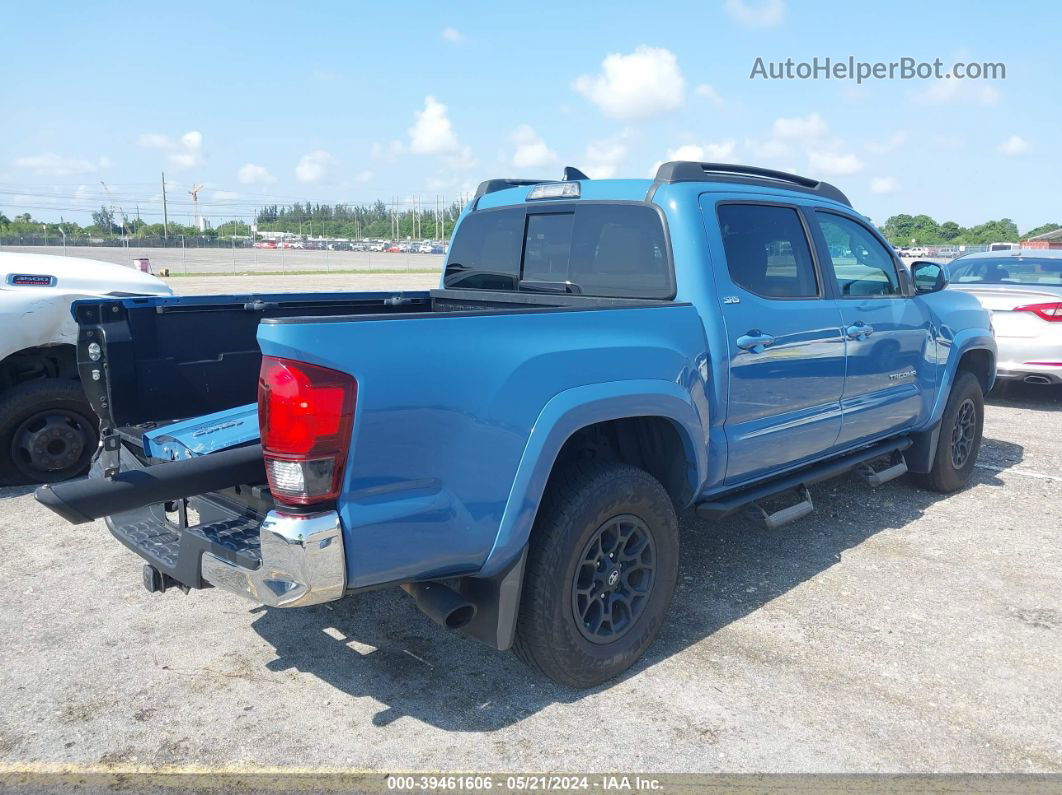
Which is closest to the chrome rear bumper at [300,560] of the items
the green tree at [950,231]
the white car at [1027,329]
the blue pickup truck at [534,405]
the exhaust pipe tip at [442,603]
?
the blue pickup truck at [534,405]

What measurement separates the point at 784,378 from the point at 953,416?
2353 mm

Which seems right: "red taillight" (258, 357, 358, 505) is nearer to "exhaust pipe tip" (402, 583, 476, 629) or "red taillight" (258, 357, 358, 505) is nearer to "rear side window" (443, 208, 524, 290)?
"exhaust pipe tip" (402, 583, 476, 629)

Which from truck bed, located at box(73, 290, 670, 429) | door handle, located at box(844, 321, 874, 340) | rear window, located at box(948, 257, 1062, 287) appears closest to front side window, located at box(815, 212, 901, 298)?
door handle, located at box(844, 321, 874, 340)

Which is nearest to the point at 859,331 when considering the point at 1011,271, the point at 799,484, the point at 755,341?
the point at 799,484

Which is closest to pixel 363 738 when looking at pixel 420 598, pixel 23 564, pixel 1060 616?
pixel 420 598

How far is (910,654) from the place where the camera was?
3.59 m

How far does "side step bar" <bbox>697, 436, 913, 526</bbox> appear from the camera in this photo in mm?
3807

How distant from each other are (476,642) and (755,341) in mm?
1830

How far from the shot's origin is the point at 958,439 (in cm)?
583

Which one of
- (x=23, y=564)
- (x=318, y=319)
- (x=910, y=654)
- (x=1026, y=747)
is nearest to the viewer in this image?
(x=318, y=319)

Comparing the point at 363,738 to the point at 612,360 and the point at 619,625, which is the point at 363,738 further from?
the point at 612,360

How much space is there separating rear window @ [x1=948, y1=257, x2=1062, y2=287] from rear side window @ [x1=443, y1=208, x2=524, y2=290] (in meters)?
7.04

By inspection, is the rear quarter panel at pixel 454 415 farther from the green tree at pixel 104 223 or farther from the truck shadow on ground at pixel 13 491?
the green tree at pixel 104 223

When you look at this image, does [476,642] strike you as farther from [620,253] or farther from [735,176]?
[735,176]
